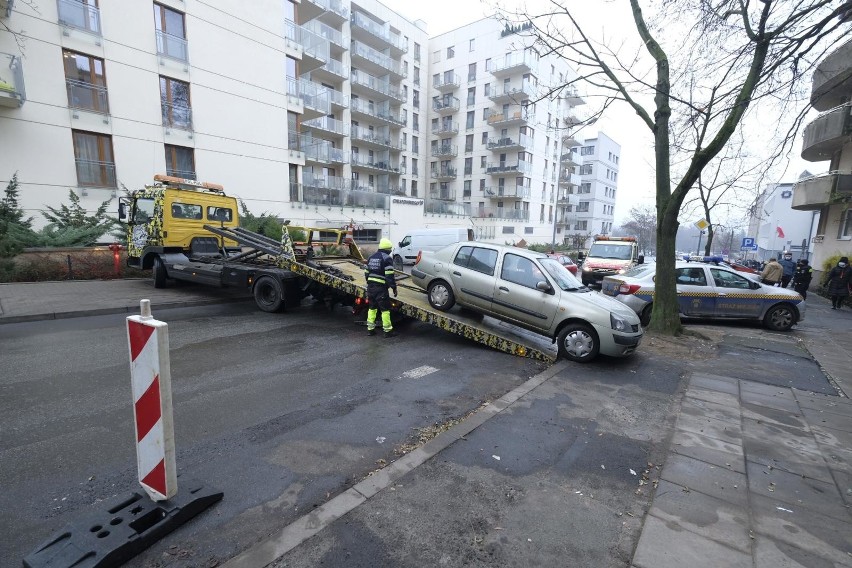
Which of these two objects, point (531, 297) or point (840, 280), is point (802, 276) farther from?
point (531, 297)

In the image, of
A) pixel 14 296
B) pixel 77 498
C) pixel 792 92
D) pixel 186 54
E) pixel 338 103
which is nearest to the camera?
pixel 77 498

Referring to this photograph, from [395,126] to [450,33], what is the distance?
15533mm

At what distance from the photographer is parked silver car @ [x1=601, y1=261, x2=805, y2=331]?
959 cm

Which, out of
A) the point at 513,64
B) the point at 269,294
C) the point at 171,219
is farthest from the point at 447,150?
the point at 269,294

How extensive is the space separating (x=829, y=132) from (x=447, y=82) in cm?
3675

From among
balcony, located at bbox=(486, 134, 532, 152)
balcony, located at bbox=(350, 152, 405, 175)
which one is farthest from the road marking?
balcony, located at bbox=(486, 134, 532, 152)

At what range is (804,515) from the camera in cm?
295

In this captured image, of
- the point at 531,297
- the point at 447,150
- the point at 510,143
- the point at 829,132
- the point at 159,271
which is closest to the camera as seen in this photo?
the point at 531,297

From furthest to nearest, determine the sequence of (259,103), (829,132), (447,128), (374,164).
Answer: (447,128)
(374,164)
(259,103)
(829,132)

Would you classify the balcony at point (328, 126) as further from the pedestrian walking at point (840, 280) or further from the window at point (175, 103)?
the pedestrian walking at point (840, 280)

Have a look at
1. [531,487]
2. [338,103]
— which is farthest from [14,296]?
[338,103]

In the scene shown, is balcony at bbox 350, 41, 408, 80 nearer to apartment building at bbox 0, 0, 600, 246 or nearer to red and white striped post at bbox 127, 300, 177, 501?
apartment building at bbox 0, 0, 600, 246

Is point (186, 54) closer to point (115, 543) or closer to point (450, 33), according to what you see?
point (115, 543)

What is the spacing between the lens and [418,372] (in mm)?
5805
